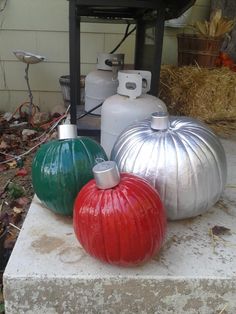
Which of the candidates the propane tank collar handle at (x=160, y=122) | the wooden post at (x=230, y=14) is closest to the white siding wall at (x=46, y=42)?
the wooden post at (x=230, y=14)

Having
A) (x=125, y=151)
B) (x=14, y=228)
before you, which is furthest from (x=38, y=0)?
(x=125, y=151)

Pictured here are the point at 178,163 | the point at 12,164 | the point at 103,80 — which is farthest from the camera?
the point at 12,164

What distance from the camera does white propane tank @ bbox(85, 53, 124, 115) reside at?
236 cm

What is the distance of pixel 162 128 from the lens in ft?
4.04

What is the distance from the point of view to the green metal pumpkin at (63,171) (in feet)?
3.91

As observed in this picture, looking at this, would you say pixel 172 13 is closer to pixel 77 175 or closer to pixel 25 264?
pixel 77 175

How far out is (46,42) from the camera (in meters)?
3.42

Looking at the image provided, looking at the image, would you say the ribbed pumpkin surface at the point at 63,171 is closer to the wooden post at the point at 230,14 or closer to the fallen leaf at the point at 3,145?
the fallen leaf at the point at 3,145

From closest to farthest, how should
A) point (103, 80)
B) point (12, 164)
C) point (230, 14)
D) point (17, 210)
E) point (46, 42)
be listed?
1. point (17, 210)
2. point (103, 80)
3. point (12, 164)
4. point (230, 14)
5. point (46, 42)

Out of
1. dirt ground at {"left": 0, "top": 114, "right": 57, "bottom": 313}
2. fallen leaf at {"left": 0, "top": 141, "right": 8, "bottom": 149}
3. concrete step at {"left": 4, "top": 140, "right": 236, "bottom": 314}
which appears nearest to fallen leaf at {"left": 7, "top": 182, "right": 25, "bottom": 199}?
dirt ground at {"left": 0, "top": 114, "right": 57, "bottom": 313}

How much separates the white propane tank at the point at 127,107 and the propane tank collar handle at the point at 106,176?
701 mm

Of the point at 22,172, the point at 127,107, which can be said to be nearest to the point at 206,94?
the point at 127,107

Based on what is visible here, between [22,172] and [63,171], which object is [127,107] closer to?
[63,171]

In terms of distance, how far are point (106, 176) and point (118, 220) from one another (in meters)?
0.12
